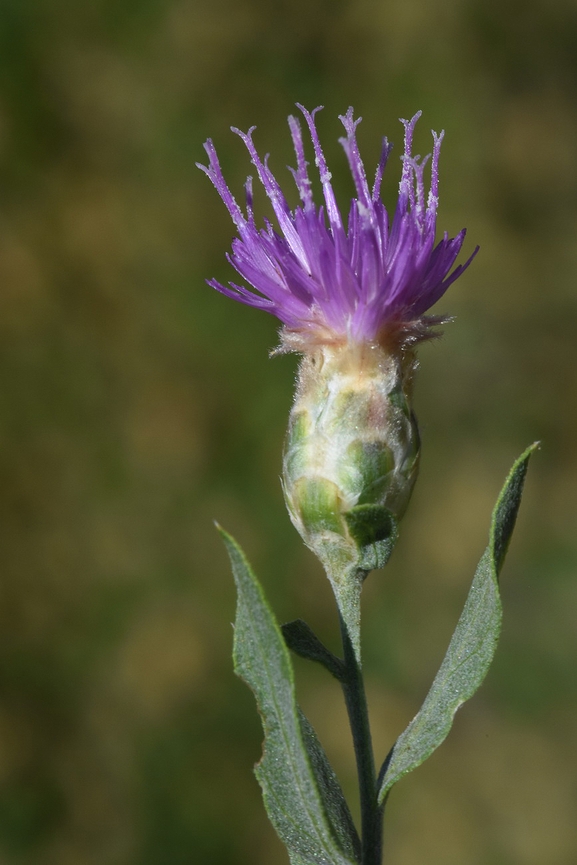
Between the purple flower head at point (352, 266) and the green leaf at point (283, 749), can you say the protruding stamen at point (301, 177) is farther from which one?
the green leaf at point (283, 749)

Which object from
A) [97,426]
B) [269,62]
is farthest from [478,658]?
[269,62]

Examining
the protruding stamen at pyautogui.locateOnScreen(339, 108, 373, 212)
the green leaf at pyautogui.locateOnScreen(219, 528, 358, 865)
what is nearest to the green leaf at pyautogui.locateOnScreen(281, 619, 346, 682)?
the green leaf at pyautogui.locateOnScreen(219, 528, 358, 865)

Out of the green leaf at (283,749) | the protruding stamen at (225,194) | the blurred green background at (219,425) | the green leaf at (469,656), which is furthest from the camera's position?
the blurred green background at (219,425)

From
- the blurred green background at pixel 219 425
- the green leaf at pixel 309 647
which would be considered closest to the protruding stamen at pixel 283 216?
the green leaf at pixel 309 647

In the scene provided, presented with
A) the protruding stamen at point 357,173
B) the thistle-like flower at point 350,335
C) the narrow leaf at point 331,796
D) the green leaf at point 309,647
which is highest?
the protruding stamen at point 357,173

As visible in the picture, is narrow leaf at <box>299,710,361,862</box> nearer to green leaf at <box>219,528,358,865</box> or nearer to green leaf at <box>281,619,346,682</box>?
green leaf at <box>219,528,358,865</box>

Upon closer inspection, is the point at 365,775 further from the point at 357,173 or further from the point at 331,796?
the point at 357,173

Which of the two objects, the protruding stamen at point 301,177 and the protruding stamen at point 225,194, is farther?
the protruding stamen at point 225,194

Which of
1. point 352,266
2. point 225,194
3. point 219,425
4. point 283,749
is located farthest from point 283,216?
point 219,425
